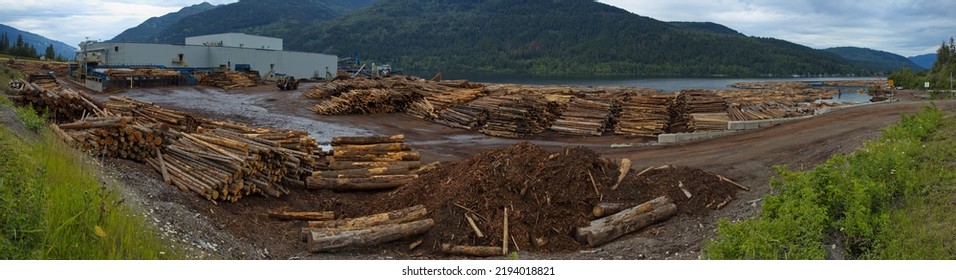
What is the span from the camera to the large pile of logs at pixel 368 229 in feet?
35.3

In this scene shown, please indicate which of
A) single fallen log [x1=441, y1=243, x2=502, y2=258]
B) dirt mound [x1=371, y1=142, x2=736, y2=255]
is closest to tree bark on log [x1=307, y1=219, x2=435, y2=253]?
dirt mound [x1=371, y1=142, x2=736, y2=255]

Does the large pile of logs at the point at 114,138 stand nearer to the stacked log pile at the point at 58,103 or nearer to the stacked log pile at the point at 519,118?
the stacked log pile at the point at 58,103

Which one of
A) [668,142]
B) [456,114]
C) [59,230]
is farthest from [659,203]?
[456,114]

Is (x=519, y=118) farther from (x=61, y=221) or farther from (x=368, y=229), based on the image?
(x=61, y=221)

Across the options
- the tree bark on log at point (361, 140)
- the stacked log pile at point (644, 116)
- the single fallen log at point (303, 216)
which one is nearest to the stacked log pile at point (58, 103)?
the tree bark on log at point (361, 140)

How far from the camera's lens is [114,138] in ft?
45.3

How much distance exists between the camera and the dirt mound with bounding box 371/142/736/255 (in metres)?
11.6

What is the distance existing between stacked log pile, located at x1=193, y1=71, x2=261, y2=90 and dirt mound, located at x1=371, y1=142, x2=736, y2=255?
4604 cm

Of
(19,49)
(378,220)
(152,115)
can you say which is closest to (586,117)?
(152,115)

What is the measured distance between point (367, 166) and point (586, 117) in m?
17.0

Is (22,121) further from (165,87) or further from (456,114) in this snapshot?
(165,87)

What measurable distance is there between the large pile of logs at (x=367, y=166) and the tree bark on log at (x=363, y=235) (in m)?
4.25

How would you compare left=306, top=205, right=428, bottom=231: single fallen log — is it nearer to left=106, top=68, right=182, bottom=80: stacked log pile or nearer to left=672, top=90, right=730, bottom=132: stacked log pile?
left=672, top=90, right=730, bottom=132: stacked log pile

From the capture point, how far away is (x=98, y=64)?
5959 centimetres
